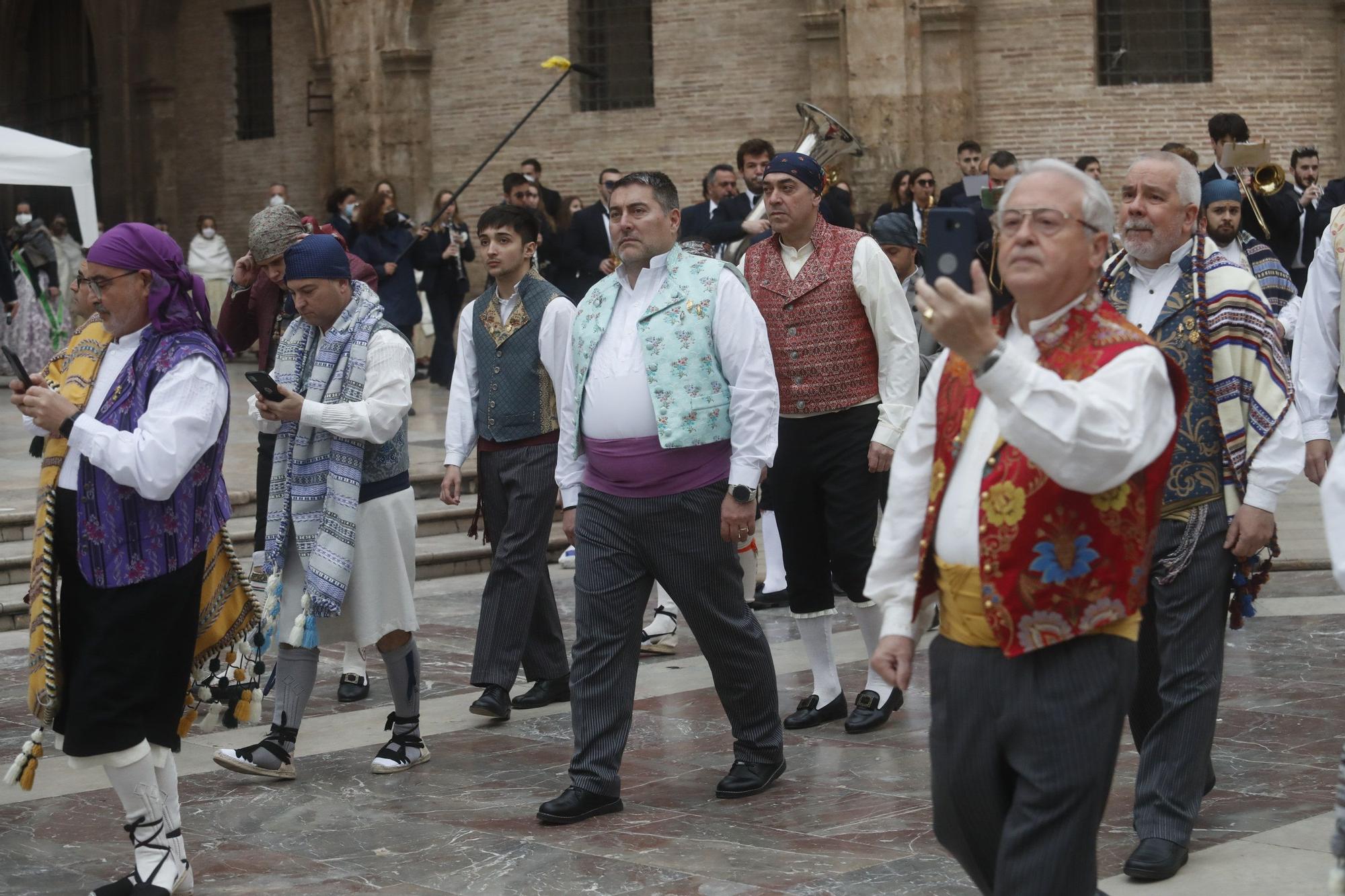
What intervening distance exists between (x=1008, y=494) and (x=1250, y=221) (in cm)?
1013

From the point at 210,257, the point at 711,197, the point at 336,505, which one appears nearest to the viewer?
the point at 336,505

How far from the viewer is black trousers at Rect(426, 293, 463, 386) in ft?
61.6

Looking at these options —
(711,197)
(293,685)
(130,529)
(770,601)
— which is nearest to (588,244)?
(711,197)

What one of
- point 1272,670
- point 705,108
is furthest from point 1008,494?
point 705,108

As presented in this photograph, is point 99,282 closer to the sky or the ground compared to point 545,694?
closer to the sky

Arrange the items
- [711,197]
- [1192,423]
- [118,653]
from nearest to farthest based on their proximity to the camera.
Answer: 1. [118,653]
2. [1192,423]
3. [711,197]

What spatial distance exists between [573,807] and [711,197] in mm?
8277

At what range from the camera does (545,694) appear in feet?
25.7

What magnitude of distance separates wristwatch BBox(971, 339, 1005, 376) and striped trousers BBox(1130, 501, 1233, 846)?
6.82 ft

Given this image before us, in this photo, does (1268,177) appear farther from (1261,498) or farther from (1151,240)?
(1261,498)

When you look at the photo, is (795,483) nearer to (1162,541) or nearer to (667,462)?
(667,462)

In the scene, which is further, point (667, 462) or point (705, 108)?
point (705, 108)

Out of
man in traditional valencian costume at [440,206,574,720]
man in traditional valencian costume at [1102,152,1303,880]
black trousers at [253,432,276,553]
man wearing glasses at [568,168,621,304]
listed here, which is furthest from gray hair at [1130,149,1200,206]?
man wearing glasses at [568,168,621,304]

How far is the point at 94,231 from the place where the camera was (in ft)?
57.0
